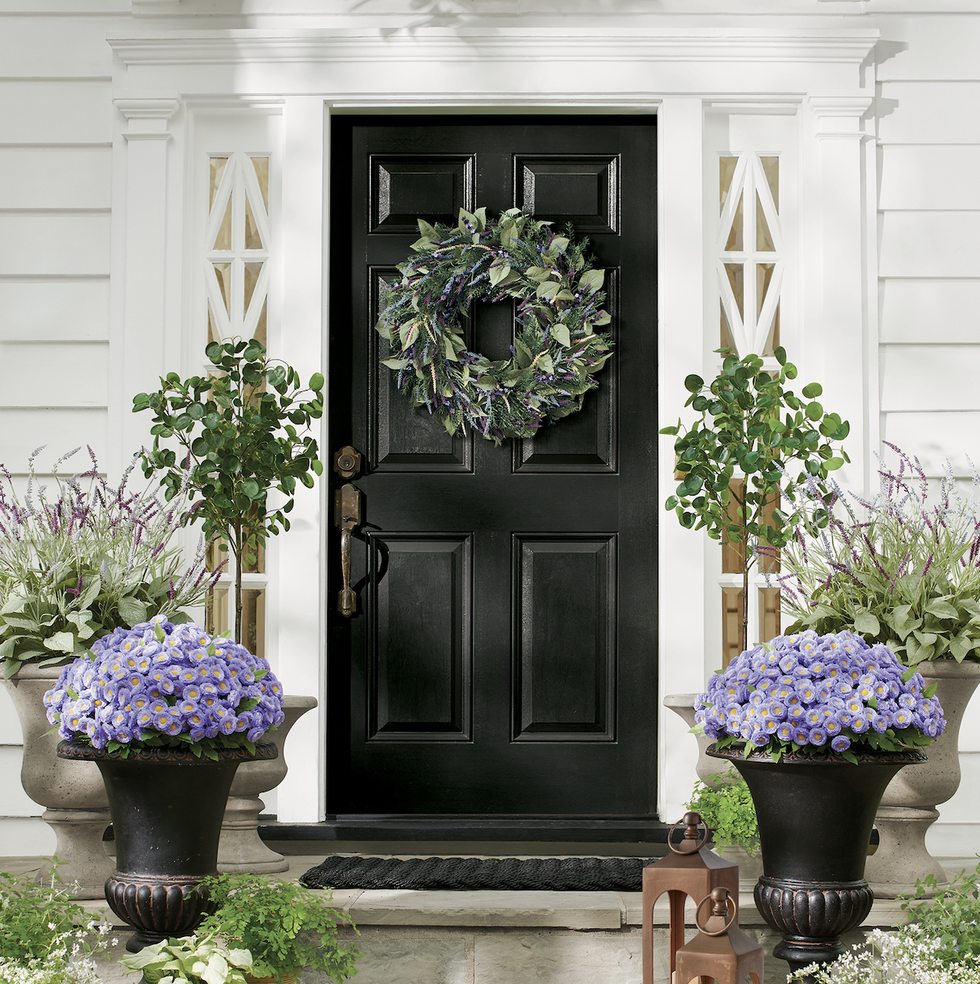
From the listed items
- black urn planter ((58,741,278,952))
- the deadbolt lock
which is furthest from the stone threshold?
the deadbolt lock

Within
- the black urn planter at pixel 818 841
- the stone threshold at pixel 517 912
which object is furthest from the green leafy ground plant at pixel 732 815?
the black urn planter at pixel 818 841

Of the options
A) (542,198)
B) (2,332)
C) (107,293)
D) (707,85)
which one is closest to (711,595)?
(542,198)

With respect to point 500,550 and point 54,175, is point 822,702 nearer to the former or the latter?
point 500,550

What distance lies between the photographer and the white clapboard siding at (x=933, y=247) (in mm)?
3125

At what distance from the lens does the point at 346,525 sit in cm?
315

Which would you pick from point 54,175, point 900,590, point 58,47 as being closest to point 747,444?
point 900,590

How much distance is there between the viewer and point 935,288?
3.13m

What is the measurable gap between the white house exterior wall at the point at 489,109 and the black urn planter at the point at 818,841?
1.13 meters

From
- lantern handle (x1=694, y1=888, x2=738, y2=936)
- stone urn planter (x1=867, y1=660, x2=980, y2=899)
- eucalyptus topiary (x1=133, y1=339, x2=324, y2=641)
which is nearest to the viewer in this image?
lantern handle (x1=694, y1=888, x2=738, y2=936)

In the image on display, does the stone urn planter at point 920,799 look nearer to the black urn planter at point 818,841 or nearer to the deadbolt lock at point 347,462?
the black urn planter at point 818,841

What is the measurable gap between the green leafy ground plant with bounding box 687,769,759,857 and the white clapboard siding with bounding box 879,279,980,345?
1501 millimetres

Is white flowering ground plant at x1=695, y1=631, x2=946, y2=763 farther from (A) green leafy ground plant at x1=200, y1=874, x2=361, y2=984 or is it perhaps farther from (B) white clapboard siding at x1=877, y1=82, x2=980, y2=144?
(B) white clapboard siding at x1=877, y1=82, x2=980, y2=144

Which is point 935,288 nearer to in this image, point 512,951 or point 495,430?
point 495,430

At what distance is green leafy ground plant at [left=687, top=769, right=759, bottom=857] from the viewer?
237 centimetres
